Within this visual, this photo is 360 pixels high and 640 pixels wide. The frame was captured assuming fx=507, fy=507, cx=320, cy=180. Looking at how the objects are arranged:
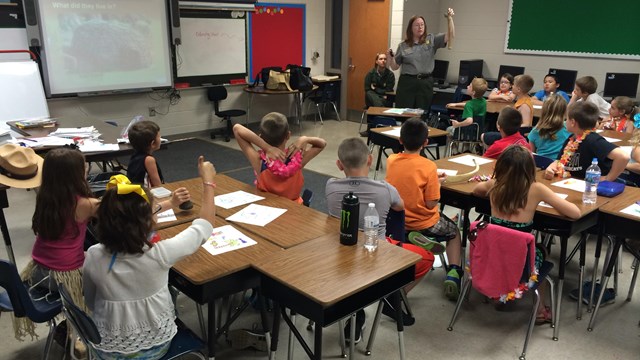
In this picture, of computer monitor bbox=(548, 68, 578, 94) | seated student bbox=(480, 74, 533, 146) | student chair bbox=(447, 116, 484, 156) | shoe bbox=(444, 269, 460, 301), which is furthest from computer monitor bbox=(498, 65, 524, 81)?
shoe bbox=(444, 269, 460, 301)

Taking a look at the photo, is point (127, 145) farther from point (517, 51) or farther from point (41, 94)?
point (517, 51)

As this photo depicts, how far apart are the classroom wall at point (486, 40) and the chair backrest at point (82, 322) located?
7.65 metres

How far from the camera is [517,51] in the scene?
8.27m

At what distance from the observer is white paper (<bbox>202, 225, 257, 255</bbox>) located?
224 cm

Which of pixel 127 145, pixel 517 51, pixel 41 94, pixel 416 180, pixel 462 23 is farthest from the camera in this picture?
pixel 462 23

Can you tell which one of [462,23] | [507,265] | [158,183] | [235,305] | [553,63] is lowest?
[235,305]

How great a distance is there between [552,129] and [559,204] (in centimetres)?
154

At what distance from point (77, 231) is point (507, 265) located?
2.09m

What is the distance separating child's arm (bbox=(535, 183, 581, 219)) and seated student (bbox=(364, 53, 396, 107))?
18.3 ft

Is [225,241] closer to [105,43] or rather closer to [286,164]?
[286,164]

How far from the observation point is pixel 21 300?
6.79 feet

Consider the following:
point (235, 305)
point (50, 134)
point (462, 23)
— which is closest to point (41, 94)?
point (50, 134)

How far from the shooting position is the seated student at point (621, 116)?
5.16 meters

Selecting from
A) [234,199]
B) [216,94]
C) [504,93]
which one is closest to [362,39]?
[216,94]
